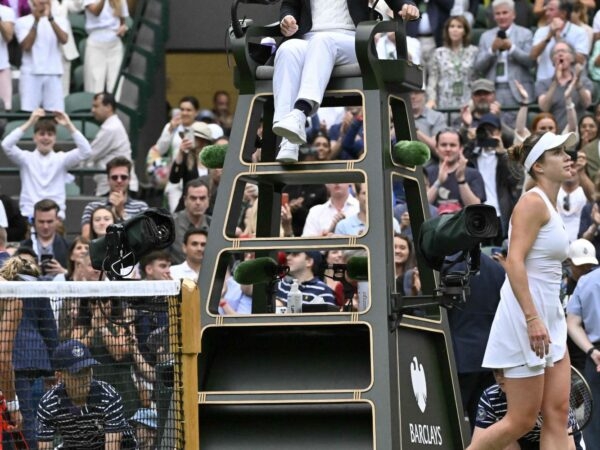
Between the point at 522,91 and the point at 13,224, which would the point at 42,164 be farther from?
the point at 522,91

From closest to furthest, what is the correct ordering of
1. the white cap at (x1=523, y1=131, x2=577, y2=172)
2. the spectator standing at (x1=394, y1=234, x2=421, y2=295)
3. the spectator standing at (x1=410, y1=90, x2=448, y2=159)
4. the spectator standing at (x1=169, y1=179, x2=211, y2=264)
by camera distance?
1. the white cap at (x1=523, y1=131, x2=577, y2=172)
2. the spectator standing at (x1=394, y1=234, x2=421, y2=295)
3. the spectator standing at (x1=169, y1=179, x2=211, y2=264)
4. the spectator standing at (x1=410, y1=90, x2=448, y2=159)

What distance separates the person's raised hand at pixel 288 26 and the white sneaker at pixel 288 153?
0.73 metres

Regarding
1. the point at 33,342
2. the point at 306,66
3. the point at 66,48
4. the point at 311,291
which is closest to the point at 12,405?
the point at 33,342

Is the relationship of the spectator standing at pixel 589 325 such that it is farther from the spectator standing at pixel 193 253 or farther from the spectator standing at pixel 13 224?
the spectator standing at pixel 13 224

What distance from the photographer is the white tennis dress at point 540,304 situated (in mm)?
9383

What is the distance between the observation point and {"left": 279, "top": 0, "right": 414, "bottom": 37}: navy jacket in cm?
1002

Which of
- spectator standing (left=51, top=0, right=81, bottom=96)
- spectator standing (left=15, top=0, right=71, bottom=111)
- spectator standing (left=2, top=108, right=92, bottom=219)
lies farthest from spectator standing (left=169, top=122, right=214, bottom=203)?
spectator standing (left=51, top=0, right=81, bottom=96)

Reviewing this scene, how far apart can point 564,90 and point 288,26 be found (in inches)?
362

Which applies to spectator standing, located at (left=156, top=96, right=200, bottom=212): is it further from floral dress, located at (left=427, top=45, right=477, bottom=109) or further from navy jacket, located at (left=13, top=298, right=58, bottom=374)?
navy jacket, located at (left=13, top=298, right=58, bottom=374)

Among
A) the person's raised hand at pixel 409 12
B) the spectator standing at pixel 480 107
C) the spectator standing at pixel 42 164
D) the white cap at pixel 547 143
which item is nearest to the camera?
the white cap at pixel 547 143

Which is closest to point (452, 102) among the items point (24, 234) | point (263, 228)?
point (24, 234)

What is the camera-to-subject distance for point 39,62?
64.7 feet

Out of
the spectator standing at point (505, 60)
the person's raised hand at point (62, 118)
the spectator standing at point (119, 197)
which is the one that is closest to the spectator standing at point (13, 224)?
the spectator standing at point (119, 197)

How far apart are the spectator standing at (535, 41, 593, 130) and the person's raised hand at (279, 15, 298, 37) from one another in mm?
8808
